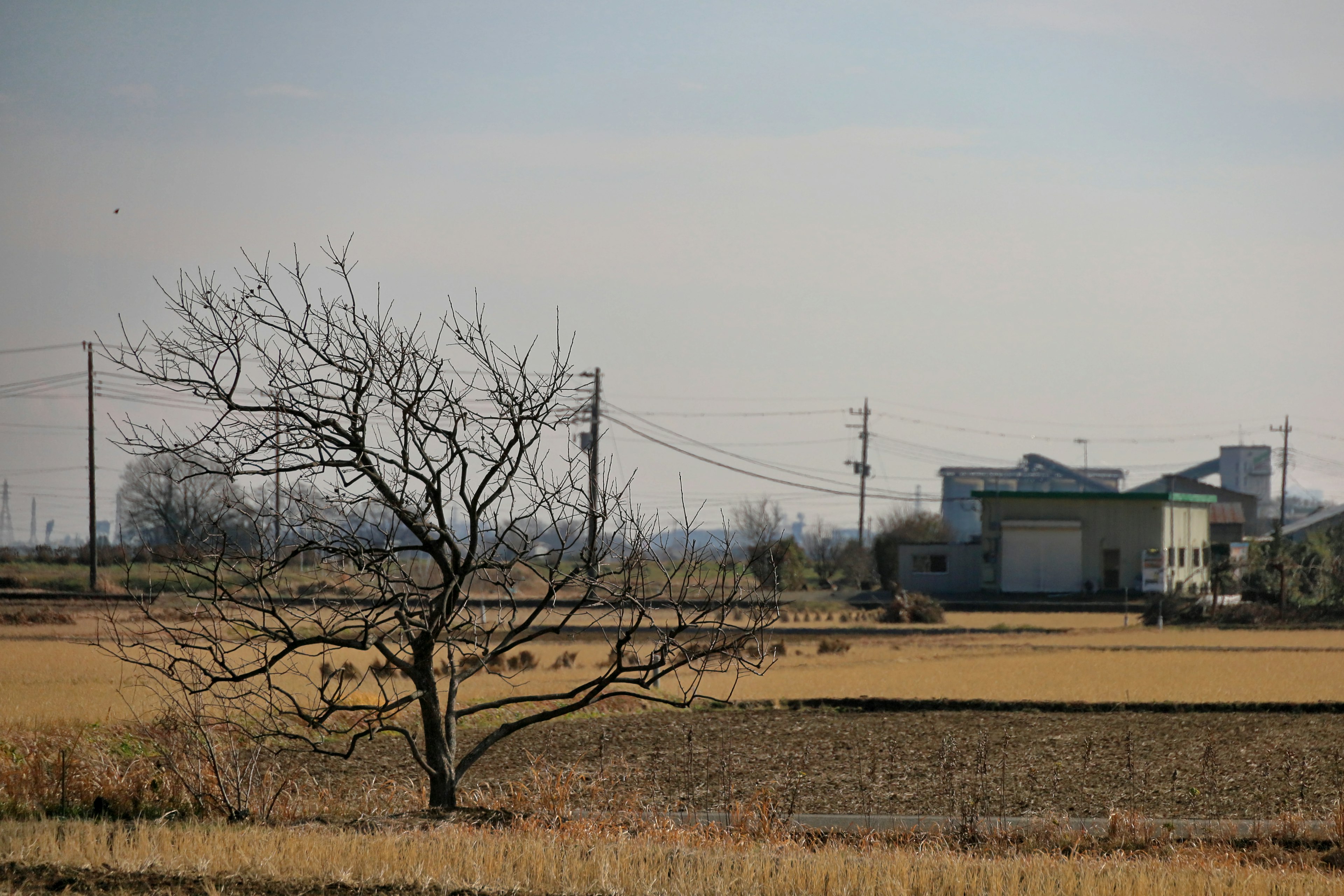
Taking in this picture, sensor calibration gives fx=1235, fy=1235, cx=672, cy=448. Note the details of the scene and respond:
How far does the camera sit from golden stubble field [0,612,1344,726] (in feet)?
72.3

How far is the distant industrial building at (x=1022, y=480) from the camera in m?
141

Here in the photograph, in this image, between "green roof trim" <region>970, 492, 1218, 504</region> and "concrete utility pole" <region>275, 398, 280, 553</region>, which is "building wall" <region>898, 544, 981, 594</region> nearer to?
"green roof trim" <region>970, 492, 1218, 504</region>

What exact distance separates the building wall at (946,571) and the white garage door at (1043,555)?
10.2 feet

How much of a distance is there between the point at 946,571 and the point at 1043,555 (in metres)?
5.74

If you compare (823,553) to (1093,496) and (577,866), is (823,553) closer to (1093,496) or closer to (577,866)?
(1093,496)

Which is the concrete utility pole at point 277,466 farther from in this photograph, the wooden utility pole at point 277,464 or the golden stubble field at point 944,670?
the golden stubble field at point 944,670

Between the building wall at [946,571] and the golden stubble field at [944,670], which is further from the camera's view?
the building wall at [946,571]

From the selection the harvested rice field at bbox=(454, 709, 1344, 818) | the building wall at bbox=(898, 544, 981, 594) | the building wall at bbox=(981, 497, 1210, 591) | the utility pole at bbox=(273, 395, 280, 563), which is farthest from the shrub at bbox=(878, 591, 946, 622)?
the utility pole at bbox=(273, 395, 280, 563)

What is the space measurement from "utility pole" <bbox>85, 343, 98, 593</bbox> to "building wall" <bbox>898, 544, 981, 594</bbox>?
40.3 m

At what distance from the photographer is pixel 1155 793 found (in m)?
13.7

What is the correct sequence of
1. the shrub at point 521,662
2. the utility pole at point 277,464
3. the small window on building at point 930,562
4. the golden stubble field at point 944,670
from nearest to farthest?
the utility pole at point 277,464, the golden stubble field at point 944,670, the shrub at point 521,662, the small window on building at point 930,562

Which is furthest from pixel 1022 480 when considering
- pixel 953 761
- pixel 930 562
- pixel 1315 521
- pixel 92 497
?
pixel 953 761

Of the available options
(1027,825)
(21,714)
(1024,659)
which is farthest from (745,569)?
(1024,659)

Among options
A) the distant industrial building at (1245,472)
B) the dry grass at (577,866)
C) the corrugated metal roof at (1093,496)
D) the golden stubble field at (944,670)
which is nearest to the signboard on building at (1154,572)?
the corrugated metal roof at (1093,496)
